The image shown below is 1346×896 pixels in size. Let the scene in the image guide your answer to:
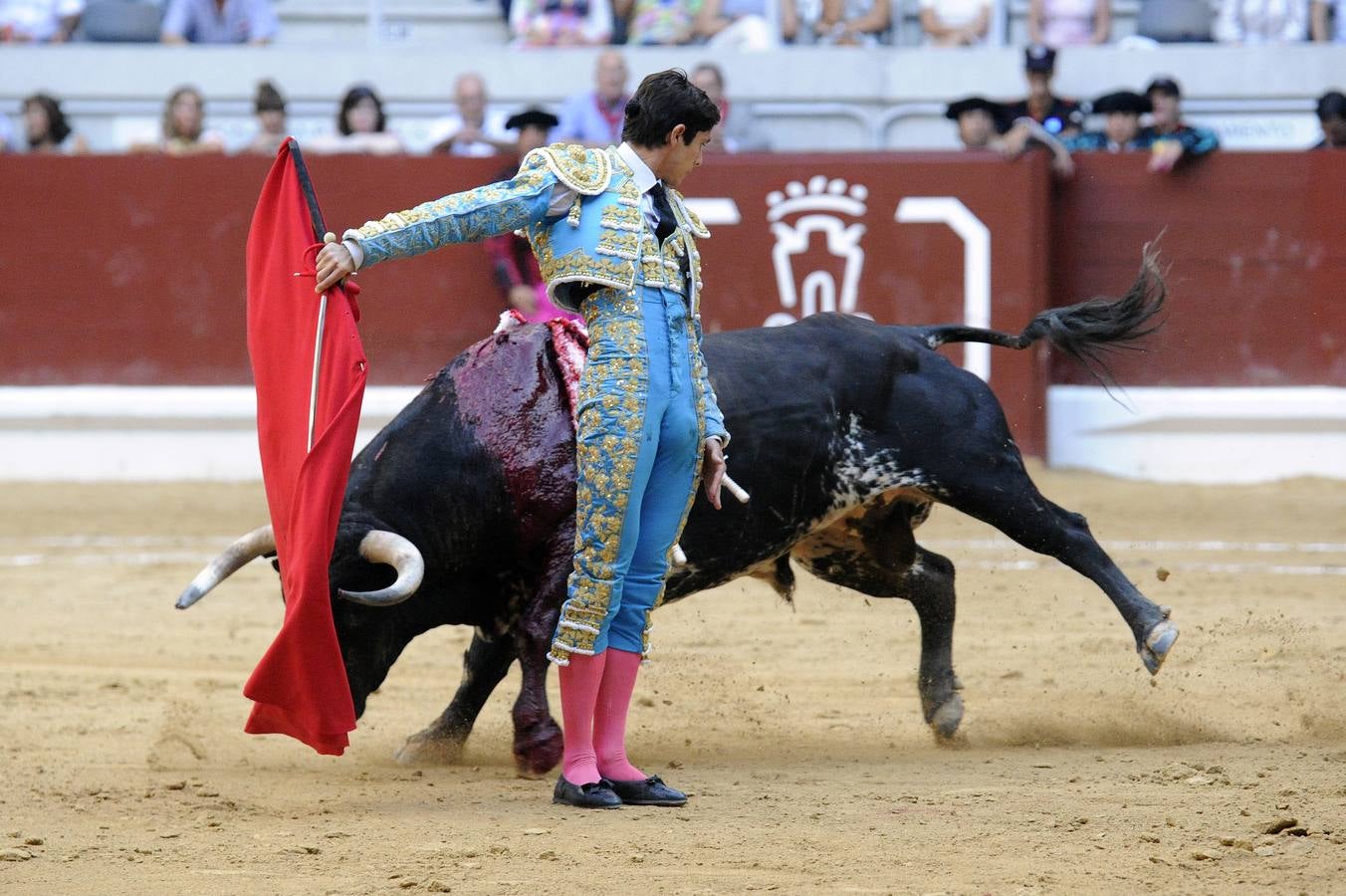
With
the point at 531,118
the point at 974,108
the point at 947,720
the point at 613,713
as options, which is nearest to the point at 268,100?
the point at 531,118

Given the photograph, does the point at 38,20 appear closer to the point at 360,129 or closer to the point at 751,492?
the point at 360,129

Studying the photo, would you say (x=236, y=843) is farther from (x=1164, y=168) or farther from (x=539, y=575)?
(x=1164, y=168)

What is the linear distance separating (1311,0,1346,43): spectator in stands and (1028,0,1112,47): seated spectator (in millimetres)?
1091

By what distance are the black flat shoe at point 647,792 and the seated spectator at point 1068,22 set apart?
712cm

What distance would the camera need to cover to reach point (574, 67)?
9773mm

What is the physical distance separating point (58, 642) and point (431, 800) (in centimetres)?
238

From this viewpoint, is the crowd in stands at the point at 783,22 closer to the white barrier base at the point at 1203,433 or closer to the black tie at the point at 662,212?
the white barrier base at the point at 1203,433

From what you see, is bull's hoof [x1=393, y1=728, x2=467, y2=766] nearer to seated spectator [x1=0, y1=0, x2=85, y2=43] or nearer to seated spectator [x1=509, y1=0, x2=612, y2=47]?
seated spectator [x1=509, y1=0, x2=612, y2=47]

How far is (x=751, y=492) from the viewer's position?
4148mm

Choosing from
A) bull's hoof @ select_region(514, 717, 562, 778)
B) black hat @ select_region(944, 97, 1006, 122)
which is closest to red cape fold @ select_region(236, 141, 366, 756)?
bull's hoof @ select_region(514, 717, 562, 778)

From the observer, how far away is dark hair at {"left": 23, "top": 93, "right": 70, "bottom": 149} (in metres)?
9.03

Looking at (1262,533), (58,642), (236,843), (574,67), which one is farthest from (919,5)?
(236,843)

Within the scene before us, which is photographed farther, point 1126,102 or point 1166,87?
point 1126,102

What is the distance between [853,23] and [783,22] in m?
0.39
